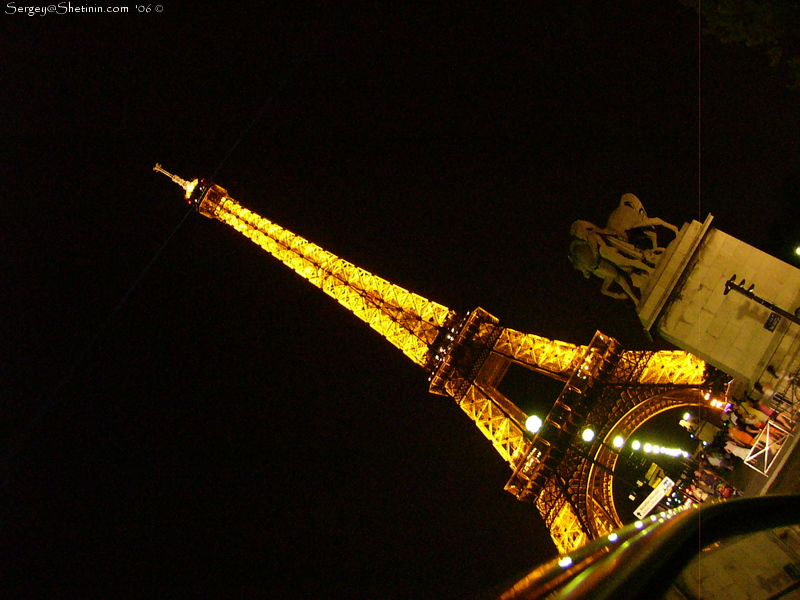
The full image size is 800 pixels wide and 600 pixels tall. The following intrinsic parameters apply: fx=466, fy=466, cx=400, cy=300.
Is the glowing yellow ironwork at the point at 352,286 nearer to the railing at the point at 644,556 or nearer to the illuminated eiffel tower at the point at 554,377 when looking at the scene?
the illuminated eiffel tower at the point at 554,377

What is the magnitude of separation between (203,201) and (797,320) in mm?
34417

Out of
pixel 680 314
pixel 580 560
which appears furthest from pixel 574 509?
pixel 580 560

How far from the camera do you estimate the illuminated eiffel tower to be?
16016mm

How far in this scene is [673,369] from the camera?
14773 mm

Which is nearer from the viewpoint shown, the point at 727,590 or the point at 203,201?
the point at 727,590

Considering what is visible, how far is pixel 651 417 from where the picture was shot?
16797 mm

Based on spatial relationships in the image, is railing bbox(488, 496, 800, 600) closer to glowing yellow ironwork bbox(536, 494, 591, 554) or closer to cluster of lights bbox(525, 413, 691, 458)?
cluster of lights bbox(525, 413, 691, 458)

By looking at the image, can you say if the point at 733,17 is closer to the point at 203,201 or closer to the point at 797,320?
the point at 797,320

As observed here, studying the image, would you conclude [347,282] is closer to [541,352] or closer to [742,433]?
[541,352]

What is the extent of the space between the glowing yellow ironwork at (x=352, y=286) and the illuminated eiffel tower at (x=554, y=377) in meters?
0.07

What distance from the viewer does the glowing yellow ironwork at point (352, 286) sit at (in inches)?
997

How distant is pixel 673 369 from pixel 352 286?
1797 centimetres

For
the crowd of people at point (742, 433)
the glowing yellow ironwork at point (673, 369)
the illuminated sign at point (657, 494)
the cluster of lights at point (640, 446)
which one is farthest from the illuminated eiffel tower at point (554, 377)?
the crowd of people at point (742, 433)

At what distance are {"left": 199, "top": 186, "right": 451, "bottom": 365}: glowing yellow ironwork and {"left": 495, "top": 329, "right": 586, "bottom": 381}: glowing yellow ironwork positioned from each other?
4017mm
